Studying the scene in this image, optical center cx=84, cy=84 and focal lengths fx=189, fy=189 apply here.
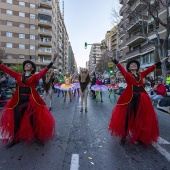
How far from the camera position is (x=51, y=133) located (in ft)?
14.8

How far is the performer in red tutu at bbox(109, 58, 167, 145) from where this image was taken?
168 inches

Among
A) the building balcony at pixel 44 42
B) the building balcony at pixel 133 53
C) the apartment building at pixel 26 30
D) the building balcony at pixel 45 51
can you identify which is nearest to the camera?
the building balcony at pixel 133 53

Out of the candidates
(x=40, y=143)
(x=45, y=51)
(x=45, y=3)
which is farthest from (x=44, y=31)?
(x=40, y=143)

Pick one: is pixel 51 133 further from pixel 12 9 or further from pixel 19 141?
pixel 12 9

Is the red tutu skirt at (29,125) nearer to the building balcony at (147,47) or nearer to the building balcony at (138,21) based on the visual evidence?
the building balcony at (138,21)

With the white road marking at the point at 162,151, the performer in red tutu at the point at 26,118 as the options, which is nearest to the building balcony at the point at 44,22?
the performer in red tutu at the point at 26,118

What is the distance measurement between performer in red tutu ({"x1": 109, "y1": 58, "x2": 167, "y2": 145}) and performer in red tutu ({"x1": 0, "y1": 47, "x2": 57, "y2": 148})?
1.64 meters

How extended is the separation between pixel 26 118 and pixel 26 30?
51701 mm

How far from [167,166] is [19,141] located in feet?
10.8

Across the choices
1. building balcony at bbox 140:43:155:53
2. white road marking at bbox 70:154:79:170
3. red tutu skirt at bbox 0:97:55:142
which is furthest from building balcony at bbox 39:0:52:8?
white road marking at bbox 70:154:79:170

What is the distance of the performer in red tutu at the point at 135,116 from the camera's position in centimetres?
427

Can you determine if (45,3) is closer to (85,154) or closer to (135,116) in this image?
(135,116)

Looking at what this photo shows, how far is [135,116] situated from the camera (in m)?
4.45

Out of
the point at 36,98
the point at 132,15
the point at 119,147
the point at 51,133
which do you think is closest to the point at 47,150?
the point at 51,133
